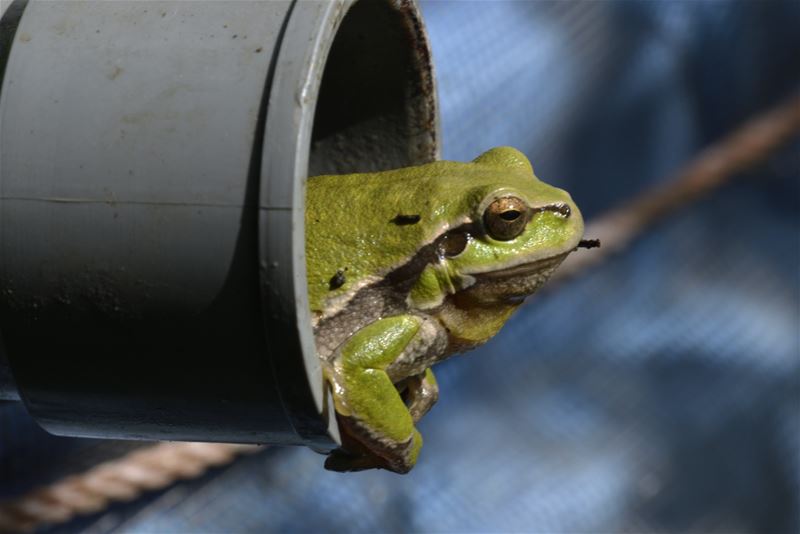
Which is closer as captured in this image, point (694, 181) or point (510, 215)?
point (510, 215)

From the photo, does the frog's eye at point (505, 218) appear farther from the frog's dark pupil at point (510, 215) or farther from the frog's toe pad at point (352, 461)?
the frog's toe pad at point (352, 461)

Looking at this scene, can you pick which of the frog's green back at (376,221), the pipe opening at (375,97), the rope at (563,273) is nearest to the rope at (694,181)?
the rope at (563,273)

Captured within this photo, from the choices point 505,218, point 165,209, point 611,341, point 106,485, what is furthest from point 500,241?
point 611,341

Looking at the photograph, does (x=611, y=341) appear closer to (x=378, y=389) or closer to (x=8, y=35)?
(x=378, y=389)

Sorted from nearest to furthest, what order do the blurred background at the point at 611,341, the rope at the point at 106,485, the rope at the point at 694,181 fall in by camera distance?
the rope at the point at 106,485, the blurred background at the point at 611,341, the rope at the point at 694,181

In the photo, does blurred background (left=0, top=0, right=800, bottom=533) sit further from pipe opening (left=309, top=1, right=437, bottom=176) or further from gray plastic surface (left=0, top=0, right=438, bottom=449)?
gray plastic surface (left=0, top=0, right=438, bottom=449)

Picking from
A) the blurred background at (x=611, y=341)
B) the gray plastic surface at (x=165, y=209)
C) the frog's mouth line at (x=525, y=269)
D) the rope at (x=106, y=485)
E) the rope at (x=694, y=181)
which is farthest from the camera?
the rope at (x=694, y=181)

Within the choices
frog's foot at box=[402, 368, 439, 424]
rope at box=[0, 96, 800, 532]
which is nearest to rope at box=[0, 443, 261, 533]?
rope at box=[0, 96, 800, 532]
